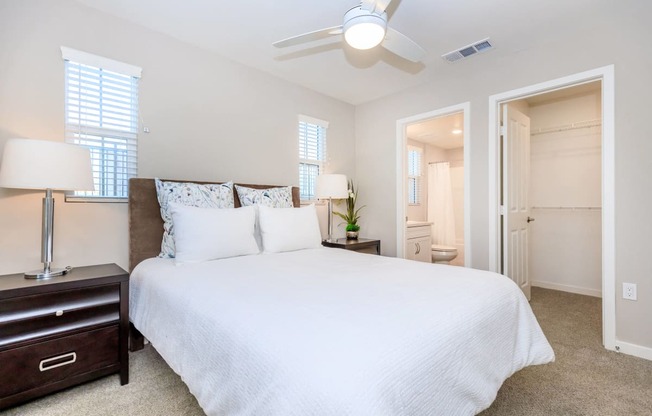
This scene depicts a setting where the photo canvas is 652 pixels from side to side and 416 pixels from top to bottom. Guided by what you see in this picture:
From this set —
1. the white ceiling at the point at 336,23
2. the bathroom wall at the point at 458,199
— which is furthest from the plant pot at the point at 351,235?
the bathroom wall at the point at 458,199

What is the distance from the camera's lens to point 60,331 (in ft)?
5.42

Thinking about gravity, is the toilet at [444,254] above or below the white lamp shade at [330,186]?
below

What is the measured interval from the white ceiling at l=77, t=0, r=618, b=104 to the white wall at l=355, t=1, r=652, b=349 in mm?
120

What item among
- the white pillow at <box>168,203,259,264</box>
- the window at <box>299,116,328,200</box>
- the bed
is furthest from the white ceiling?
the bed

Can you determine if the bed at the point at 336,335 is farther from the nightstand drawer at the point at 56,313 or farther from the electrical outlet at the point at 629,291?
the electrical outlet at the point at 629,291

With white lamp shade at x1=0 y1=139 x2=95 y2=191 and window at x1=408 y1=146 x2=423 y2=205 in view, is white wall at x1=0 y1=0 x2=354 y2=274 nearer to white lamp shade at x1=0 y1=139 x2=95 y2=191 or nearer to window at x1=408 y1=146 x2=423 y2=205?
white lamp shade at x1=0 y1=139 x2=95 y2=191

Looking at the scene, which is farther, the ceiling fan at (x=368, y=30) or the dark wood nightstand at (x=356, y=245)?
the dark wood nightstand at (x=356, y=245)

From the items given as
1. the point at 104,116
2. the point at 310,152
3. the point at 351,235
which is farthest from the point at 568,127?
the point at 104,116

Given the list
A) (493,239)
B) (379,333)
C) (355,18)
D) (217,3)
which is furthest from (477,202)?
(217,3)

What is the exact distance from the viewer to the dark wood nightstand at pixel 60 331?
151cm

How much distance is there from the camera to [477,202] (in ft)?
10.1

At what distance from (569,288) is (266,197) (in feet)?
12.8

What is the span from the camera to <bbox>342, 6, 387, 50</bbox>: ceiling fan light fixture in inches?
66.5

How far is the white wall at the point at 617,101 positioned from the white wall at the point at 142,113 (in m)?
1.72
